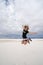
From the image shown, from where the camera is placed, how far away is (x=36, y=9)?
4.79ft

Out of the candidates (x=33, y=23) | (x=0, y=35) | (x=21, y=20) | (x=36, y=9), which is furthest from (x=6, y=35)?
(x=36, y=9)

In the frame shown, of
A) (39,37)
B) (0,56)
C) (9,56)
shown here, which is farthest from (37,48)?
(0,56)

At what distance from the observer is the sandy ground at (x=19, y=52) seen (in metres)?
1.46

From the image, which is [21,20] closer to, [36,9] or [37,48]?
[36,9]

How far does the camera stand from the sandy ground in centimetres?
146

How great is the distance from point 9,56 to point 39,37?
481mm

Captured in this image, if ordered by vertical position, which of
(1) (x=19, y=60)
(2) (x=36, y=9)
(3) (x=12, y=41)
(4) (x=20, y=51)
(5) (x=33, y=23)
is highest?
(2) (x=36, y=9)

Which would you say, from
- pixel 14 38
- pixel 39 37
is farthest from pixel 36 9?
pixel 14 38

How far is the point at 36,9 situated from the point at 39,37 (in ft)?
1.24

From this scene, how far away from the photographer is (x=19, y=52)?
147 cm

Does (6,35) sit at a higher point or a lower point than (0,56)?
higher

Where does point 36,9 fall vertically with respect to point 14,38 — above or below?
above

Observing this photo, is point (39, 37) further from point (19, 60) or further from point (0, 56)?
point (0, 56)

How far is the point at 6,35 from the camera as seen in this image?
4.81ft
